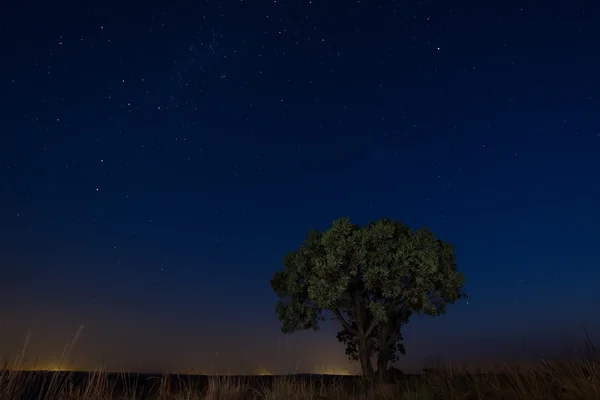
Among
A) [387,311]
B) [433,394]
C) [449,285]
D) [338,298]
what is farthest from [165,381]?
[449,285]

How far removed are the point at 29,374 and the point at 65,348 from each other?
3.46 feet

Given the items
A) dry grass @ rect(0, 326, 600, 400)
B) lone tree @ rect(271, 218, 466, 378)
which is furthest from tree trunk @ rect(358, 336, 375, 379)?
dry grass @ rect(0, 326, 600, 400)

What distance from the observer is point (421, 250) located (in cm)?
2253

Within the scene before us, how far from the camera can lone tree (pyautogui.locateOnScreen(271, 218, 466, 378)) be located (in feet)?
71.2

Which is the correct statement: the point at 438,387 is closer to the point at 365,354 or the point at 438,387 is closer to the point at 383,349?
the point at 365,354

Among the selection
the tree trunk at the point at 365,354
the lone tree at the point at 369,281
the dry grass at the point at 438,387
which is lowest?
the dry grass at the point at 438,387

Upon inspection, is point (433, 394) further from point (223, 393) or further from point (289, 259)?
point (289, 259)

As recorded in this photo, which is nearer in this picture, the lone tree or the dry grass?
the dry grass

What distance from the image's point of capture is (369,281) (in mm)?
21609

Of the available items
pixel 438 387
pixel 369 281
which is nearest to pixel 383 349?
pixel 369 281

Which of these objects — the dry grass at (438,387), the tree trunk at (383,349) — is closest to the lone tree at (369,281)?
the tree trunk at (383,349)

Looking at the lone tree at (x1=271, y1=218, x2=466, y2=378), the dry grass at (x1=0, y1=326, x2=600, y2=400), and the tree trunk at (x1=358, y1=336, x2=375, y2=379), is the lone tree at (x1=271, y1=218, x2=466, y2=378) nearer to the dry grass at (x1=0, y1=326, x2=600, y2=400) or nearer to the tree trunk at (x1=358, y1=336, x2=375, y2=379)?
the tree trunk at (x1=358, y1=336, x2=375, y2=379)

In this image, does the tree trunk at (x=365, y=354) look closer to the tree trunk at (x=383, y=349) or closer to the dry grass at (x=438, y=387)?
the tree trunk at (x=383, y=349)

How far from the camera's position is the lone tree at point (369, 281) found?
71.2ft
